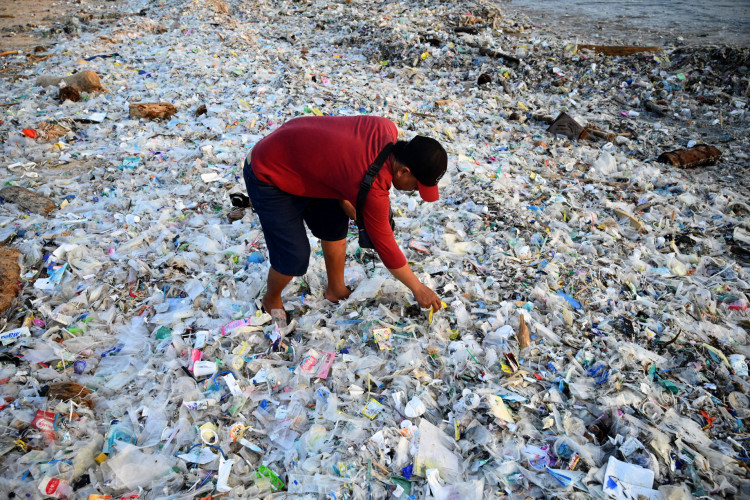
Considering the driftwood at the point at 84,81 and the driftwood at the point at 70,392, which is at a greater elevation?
the driftwood at the point at 84,81

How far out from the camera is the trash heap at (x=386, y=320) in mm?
A: 1788

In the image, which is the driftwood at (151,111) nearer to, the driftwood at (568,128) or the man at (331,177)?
the man at (331,177)

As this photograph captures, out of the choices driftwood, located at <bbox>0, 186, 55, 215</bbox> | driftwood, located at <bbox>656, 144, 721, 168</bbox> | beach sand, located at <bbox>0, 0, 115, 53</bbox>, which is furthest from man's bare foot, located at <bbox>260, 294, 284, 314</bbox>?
beach sand, located at <bbox>0, 0, 115, 53</bbox>

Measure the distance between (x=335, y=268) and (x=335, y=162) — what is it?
3.00ft

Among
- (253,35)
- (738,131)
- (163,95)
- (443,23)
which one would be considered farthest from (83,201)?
(443,23)

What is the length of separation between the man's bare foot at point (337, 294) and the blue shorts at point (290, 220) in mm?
408

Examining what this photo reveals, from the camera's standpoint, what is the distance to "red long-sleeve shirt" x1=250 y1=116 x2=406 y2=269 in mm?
1737

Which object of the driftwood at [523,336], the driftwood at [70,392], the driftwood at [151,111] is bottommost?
the driftwood at [70,392]

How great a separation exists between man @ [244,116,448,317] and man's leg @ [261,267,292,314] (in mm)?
31

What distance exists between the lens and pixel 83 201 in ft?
11.9

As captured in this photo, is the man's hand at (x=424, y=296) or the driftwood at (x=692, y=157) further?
the driftwood at (x=692, y=157)

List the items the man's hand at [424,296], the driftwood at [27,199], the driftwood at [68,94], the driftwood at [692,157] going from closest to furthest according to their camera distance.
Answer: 1. the man's hand at [424,296]
2. the driftwood at [27,199]
3. the driftwood at [692,157]
4. the driftwood at [68,94]

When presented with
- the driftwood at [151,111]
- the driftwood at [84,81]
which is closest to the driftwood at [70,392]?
the driftwood at [151,111]

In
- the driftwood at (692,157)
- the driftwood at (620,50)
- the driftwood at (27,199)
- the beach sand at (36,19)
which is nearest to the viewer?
the driftwood at (27,199)
